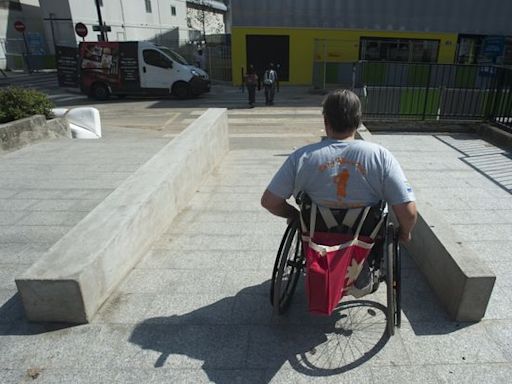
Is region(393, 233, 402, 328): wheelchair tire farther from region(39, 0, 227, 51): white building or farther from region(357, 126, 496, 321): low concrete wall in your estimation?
region(39, 0, 227, 51): white building

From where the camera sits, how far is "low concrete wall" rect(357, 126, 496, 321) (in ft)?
8.21

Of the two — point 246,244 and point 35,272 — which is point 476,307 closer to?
point 246,244

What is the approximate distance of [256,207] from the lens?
4754 millimetres

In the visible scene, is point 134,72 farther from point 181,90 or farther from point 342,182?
point 342,182

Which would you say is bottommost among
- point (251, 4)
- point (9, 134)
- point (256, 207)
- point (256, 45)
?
point (256, 207)

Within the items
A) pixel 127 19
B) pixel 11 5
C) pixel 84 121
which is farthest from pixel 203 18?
pixel 84 121

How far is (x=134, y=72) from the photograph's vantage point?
16.6 m

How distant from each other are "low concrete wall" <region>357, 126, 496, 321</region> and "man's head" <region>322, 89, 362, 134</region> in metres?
1.22

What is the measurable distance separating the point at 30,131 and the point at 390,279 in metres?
7.50

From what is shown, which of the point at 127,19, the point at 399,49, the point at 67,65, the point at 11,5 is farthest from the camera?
the point at 127,19

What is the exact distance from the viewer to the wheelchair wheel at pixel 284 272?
2.44 m

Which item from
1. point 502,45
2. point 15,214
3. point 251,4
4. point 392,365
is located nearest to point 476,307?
point 392,365

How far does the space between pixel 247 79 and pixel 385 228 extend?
1343 centimetres

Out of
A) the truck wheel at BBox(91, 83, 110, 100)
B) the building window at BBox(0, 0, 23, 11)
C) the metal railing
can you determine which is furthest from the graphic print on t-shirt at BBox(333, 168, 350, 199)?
the building window at BBox(0, 0, 23, 11)
